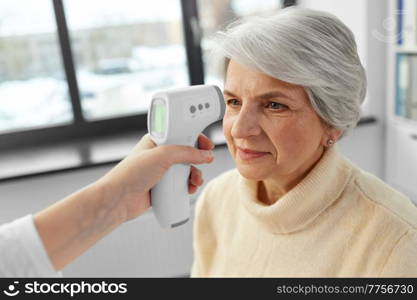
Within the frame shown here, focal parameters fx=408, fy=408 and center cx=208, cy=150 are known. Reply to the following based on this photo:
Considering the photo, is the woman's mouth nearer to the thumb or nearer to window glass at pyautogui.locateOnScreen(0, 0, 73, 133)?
the thumb

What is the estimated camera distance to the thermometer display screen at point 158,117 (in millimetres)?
825

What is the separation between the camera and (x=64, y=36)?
2.25 meters

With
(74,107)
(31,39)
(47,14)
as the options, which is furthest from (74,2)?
(74,107)

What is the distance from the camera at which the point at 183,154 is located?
0.85 meters

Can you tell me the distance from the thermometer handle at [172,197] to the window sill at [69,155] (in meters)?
1.14

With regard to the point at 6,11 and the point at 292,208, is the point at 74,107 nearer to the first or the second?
the point at 6,11

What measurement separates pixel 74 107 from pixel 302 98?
1747mm

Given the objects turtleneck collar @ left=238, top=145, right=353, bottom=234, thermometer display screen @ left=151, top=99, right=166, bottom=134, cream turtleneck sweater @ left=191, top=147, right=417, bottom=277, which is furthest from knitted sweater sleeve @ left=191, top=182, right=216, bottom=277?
thermometer display screen @ left=151, top=99, right=166, bottom=134

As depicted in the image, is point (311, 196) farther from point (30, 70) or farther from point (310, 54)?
point (30, 70)

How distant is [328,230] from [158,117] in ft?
1.65

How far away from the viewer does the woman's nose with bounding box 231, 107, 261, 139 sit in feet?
3.16

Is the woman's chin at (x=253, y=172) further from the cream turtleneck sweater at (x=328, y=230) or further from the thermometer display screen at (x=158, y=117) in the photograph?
the thermometer display screen at (x=158, y=117)

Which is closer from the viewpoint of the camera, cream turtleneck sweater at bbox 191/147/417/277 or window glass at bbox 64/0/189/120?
cream turtleneck sweater at bbox 191/147/417/277

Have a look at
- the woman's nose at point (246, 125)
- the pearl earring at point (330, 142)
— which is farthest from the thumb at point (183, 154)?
the pearl earring at point (330, 142)
